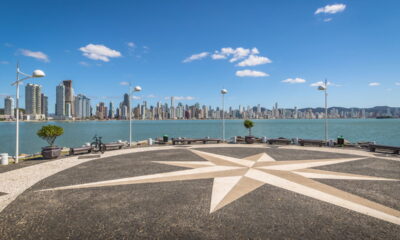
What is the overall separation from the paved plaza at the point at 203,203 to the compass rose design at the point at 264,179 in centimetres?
4

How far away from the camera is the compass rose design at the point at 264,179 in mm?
6255

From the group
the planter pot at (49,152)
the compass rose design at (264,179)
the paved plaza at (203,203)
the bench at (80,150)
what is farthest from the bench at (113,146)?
the compass rose design at (264,179)

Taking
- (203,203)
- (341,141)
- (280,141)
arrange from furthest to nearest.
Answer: (280,141) → (341,141) → (203,203)

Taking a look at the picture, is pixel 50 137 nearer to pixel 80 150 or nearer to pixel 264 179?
pixel 80 150

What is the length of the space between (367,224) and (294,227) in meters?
1.93

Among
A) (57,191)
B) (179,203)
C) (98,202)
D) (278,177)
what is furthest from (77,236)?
(278,177)

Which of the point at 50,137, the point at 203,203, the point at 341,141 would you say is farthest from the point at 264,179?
the point at 50,137

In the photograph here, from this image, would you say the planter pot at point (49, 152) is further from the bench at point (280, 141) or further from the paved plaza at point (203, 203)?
the bench at point (280, 141)

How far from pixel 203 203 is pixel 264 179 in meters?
3.69

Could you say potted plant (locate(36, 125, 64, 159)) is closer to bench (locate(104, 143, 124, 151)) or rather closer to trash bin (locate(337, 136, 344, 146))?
bench (locate(104, 143, 124, 151))

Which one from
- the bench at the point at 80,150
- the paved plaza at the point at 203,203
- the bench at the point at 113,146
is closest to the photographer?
the paved plaza at the point at 203,203

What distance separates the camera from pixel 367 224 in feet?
16.7

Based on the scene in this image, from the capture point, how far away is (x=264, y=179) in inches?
348

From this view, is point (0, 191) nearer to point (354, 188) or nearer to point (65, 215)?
point (65, 215)
